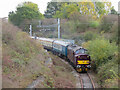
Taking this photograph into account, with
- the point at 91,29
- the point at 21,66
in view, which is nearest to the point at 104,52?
the point at 21,66

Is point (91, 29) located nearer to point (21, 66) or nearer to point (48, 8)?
point (21, 66)

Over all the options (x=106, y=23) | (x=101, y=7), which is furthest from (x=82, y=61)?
(x=101, y=7)

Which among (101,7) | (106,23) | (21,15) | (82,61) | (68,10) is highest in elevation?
(68,10)

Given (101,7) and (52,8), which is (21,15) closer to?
(101,7)

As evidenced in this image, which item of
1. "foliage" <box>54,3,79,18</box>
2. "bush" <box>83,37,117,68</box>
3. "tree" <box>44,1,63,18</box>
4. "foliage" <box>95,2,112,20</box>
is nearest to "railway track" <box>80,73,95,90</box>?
"bush" <box>83,37,117,68</box>

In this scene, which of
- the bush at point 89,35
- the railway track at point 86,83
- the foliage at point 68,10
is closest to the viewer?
the railway track at point 86,83

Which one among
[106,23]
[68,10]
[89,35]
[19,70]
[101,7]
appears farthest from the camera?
[68,10]

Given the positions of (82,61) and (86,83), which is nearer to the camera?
(86,83)

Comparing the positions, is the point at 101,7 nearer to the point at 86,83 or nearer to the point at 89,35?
the point at 89,35

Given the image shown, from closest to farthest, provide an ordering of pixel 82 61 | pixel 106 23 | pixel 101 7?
pixel 82 61 < pixel 106 23 < pixel 101 7

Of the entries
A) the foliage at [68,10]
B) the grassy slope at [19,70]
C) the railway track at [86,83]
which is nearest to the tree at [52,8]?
the foliage at [68,10]

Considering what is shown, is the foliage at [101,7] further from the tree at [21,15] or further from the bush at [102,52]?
the bush at [102,52]

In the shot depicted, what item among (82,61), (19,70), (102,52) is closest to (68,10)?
(102,52)

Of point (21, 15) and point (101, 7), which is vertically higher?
point (101, 7)
